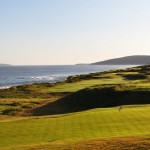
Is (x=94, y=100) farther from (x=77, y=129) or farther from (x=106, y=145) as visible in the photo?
(x=106, y=145)

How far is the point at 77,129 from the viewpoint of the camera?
25859mm

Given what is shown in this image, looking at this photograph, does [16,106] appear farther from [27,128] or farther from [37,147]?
[37,147]

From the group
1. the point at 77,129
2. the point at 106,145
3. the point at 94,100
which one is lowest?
the point at 94,100

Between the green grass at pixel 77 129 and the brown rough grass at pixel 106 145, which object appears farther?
the green grass at pixel 77 129

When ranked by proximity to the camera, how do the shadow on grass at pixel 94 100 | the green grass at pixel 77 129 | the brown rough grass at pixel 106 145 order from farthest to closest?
the shadow on grass at pixel 94 100 → the green grass at pixel 77 129 → the brown rough grass at pixel 106 145

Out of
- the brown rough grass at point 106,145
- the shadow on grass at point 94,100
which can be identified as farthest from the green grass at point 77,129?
the shadow on grass at point 94,100

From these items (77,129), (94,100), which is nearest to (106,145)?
(77,129)

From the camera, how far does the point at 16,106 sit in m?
55.1

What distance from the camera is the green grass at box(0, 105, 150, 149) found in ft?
76.5

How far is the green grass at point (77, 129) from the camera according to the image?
2333cm

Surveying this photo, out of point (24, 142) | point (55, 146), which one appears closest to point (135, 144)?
point (55, 146)

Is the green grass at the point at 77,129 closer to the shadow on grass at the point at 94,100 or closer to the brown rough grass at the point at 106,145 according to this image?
the brown rough grass at the point at 106,145

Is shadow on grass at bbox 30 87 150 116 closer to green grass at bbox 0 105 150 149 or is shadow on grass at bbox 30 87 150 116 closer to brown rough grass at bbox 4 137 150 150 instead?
green grass at bbox 0 105 150 149

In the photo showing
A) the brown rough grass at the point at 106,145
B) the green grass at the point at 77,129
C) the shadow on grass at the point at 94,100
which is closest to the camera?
the brown rough grass at the point at 106,145
